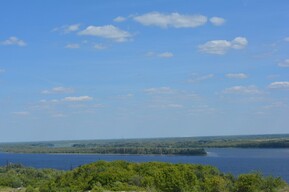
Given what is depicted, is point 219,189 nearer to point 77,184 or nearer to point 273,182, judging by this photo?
point 273,182

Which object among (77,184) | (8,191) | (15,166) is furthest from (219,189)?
(15,166)

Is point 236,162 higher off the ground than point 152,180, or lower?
lower

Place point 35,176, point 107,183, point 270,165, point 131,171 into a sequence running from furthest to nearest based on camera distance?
1. point 270,165
2. point 35,176
3. point 131,171
4. point 107,183

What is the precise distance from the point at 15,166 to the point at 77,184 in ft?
220

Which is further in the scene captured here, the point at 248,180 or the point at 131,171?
the point at 131,171

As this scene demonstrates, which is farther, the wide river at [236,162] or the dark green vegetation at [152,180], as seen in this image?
the wide river at [236,162]

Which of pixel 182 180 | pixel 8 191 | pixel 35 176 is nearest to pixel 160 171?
pixel 182 180

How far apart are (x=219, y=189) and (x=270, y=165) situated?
208ft

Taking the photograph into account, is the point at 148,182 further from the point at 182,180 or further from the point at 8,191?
the point at 8,191

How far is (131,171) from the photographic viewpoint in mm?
58312

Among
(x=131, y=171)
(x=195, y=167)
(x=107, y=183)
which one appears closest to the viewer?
(x=107, y=183)

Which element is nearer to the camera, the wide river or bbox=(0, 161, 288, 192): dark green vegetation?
bbox=(0, 161, 288, 192): dark green vegetation

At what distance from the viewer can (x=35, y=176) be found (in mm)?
95562

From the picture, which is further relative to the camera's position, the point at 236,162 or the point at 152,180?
the point at 236,162
